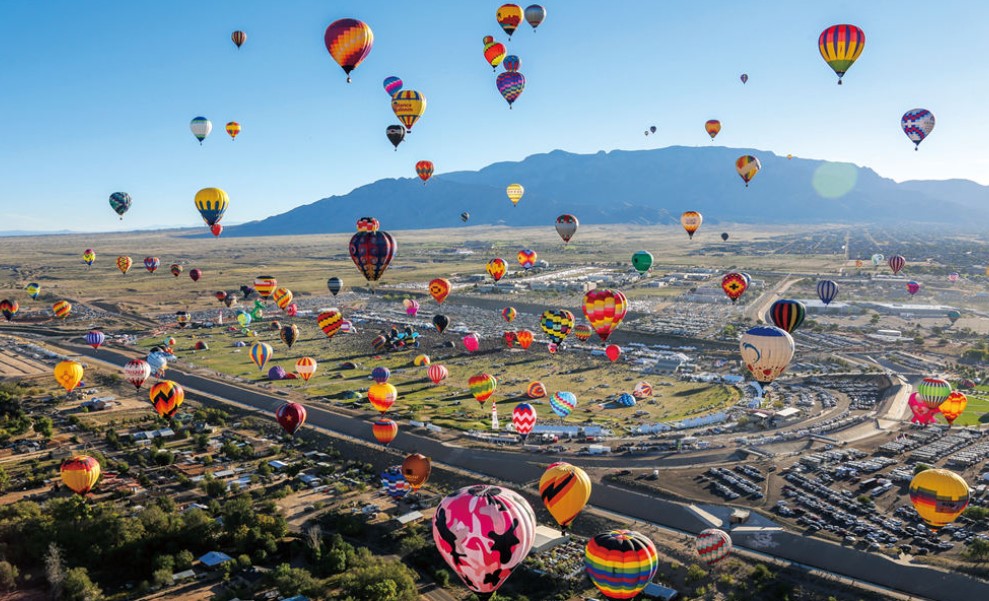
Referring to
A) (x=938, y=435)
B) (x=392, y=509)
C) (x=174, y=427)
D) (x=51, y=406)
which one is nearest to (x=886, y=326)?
(x=938, y=435)

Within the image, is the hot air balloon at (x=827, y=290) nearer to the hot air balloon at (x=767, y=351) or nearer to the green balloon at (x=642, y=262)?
the green balloon at (x=642, y=262)

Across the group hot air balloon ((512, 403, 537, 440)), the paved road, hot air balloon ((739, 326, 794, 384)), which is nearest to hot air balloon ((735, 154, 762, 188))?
hot air balloon ((739, 326, 794, 384))

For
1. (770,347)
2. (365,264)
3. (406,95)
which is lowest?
(770,347)

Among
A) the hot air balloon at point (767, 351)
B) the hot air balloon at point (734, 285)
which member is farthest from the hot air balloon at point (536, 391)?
the hot air balloon at point (767, 351)

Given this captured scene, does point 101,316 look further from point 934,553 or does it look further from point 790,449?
point 934,553

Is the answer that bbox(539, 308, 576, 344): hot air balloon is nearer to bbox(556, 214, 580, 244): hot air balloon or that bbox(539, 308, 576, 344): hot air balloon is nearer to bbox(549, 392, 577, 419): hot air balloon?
bbox(549, 392, 577, 419): hot air balloon

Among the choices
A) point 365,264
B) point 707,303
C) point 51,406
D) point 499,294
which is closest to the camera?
point 365,264

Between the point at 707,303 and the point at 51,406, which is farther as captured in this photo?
the point at 707,303
